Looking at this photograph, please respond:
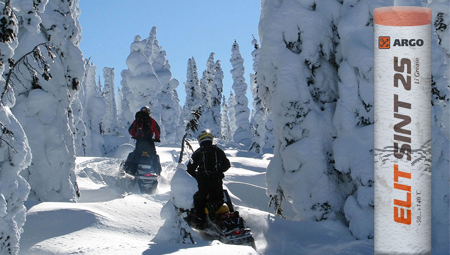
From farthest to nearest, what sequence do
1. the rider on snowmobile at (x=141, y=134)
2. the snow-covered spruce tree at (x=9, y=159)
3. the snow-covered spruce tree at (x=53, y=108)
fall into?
the rider on snowmobile at (x=141, y=134) → the snow-covered spruce tree at (x=53, y=108) → the snow-covered spruce tree at (x=9, y=159)

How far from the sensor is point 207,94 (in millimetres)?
47750

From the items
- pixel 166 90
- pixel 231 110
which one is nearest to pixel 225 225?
pixel 166 90

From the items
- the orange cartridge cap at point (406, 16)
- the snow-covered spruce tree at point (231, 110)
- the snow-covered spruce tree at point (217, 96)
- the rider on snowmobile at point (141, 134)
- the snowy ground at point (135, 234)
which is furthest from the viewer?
the snow-covered spruce tree at point (231, 110)

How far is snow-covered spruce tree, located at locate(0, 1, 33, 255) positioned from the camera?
375cm

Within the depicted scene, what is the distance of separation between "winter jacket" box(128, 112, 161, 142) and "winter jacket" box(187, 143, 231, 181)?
3819 millimetres

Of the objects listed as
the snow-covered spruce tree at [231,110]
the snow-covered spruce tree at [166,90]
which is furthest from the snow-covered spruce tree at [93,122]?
the snow-covered spruce tree at [231,110]

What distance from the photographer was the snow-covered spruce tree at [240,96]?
42375mm

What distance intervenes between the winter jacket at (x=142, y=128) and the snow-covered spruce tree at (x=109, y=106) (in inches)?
1643

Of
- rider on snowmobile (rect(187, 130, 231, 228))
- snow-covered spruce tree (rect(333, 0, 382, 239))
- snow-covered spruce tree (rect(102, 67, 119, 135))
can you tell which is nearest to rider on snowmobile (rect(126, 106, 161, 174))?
rider on snowmobile (rect(187, 130, 231, 228))

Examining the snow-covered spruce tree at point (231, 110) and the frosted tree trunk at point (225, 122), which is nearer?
the snow-covered spruce tree at point (231, 110)

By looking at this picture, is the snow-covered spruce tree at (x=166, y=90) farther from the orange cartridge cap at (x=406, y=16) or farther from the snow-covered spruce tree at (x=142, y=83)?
the orange cartridge cap at (x=406, y=16)

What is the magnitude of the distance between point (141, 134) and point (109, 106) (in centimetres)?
4624

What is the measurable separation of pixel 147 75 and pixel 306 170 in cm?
2063

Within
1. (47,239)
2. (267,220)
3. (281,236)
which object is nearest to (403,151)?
(281,236)
